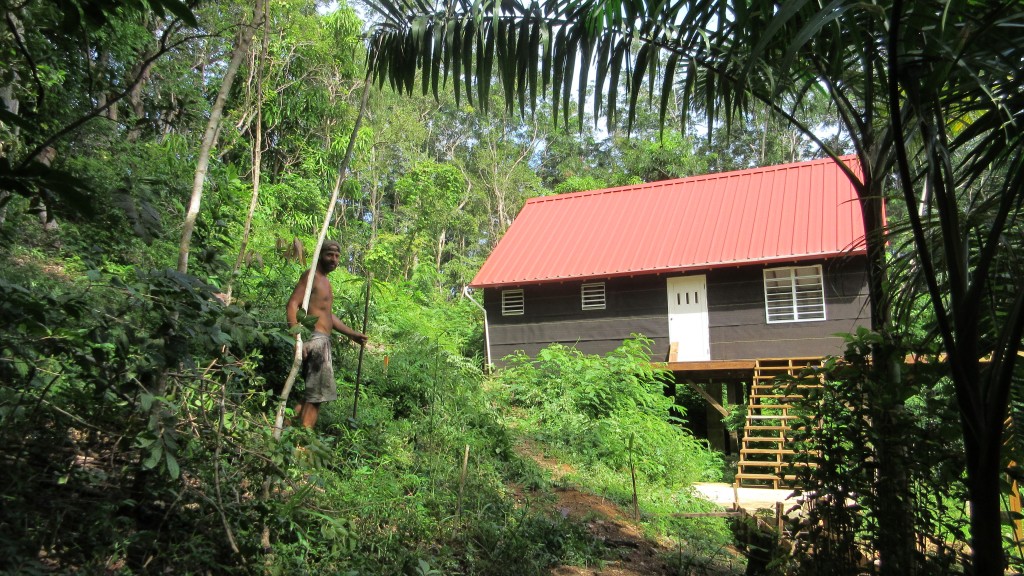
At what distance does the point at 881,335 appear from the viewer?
2.93 meters

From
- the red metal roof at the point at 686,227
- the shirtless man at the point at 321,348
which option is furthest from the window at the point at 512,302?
the shirtless man at the point at 321,348

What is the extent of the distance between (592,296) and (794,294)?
4194mm

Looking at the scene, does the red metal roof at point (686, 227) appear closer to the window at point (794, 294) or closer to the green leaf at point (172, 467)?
the window at point (794, 294)

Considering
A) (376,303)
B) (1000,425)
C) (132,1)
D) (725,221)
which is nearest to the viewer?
(132,1)

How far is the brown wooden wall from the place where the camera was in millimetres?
12938

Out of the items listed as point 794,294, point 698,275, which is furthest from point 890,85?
point 698,275

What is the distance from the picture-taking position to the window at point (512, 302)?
1587cm

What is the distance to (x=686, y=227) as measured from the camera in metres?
14.8

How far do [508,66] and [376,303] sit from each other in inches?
265

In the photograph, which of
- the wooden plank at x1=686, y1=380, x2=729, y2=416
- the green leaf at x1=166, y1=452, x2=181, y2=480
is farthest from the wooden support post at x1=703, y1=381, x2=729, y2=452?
the green leaf at x1=166, y1=452, x2=181, y2=480

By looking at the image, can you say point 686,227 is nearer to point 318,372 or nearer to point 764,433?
point 764,433

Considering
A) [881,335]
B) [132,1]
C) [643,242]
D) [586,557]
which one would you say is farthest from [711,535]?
[643,242]

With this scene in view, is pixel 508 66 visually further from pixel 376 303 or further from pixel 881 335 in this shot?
pixel 376 303

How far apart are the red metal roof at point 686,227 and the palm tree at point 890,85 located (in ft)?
31.1
